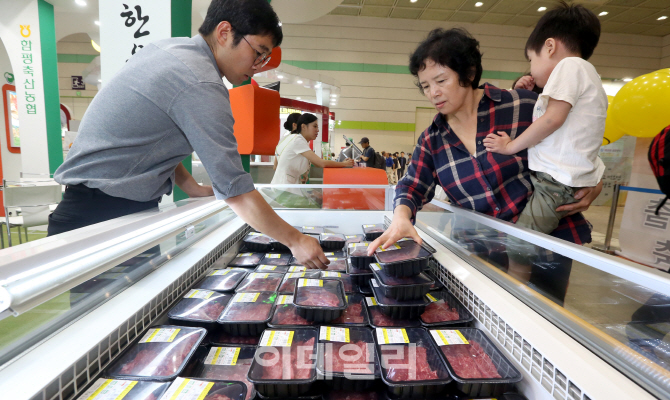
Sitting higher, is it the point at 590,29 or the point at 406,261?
the point at 590,29

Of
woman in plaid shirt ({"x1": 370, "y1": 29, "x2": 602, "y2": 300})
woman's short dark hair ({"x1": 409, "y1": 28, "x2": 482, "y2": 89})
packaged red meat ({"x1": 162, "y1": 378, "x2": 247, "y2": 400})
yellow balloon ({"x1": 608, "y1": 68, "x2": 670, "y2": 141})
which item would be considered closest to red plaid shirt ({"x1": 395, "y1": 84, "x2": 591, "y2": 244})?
woman in plaid shirt ({"x1": 370, "y1": 29, "x2": 602, "y2": 300})

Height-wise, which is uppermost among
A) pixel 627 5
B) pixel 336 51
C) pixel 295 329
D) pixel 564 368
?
pixel 627 5

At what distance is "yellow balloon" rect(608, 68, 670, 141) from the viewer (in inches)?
127

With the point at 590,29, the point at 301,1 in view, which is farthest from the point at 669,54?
the point at 590,29

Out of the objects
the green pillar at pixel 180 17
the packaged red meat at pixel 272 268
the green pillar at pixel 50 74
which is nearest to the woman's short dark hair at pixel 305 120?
the green pillar at pixel 180 17

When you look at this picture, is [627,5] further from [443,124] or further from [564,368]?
[564,368]

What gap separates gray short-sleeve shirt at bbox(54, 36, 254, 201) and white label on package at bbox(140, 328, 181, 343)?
1.31ft

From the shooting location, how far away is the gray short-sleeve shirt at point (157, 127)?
3.18ft

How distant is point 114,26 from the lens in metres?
2.22

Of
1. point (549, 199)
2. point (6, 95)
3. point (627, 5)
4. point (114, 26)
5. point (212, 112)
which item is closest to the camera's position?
point (212, 112)

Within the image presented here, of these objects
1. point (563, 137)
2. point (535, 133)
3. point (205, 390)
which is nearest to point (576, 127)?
point (563, 137)

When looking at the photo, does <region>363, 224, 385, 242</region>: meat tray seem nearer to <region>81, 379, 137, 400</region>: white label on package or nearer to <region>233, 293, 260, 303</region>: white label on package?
<region>233, 293, 260, 303</region>: white label on package

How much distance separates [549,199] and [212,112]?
46.9 inches

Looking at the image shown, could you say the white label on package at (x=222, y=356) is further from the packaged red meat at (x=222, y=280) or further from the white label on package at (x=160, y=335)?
the packaged red meat at (x=222, y=280)
